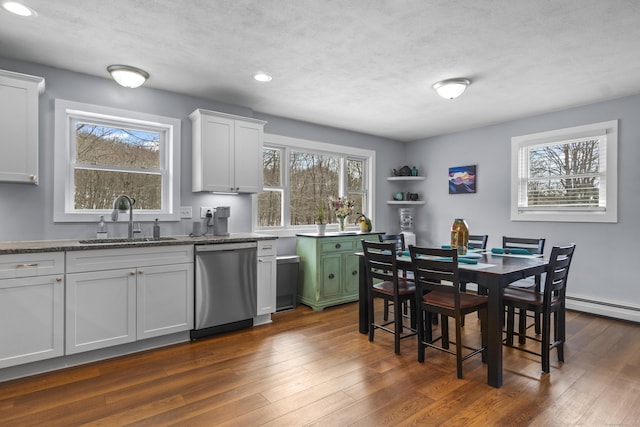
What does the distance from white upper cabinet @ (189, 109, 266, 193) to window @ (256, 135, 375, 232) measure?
0.59 m

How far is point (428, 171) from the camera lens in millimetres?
5969

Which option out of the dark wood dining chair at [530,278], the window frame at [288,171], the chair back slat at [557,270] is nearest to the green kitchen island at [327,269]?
the window frame at [288,171]

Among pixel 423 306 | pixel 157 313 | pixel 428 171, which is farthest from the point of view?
pixel 428 171

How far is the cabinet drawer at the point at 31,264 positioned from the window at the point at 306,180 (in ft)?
7.67

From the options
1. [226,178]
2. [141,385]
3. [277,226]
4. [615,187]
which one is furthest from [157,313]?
[615,187]

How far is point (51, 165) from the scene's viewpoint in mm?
3137

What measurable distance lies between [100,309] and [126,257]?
1.44 ft

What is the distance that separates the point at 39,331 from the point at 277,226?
278 cm

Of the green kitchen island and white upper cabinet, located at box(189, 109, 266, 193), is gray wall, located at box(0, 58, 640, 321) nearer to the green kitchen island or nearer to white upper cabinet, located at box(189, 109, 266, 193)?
white upper cabinet, located at box(189, 109, 266, 193)

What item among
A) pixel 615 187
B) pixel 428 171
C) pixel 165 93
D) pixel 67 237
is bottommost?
pixel 67 237

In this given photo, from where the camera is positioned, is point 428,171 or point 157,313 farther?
point 428,171

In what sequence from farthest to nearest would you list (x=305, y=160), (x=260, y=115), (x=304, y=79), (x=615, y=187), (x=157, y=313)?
(x=305, y=160), (x=260, y=115), (x=615, y=187), (x=304, y=79), (x=157, y=313)

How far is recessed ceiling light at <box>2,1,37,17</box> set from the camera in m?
2.21

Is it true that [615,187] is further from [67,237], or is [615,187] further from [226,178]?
[67,237]
